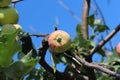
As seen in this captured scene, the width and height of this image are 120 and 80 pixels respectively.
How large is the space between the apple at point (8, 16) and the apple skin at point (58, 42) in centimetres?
10

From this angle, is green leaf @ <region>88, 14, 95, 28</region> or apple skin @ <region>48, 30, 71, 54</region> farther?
green leaf @ <region>88, 14, 95, 28</region>

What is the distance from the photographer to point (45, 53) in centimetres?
102

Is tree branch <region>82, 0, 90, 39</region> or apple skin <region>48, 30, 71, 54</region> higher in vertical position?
apple skin <region>48, 30, 71, 54</region>

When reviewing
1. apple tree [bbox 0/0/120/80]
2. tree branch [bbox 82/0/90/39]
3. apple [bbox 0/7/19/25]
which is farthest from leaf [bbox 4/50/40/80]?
tree branch [bbox 82/0/90/39]

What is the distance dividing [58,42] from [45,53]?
0.06 metres

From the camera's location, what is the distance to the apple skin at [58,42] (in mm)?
959

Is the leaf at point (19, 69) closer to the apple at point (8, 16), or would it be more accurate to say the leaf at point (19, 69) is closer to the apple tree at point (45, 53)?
the apple tree at point (45, 53)

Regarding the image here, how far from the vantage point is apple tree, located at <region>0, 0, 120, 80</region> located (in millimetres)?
703

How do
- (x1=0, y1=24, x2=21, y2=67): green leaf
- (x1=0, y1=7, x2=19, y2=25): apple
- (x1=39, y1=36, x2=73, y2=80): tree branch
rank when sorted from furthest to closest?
(x1=39, y1=36, x2=73, y2=80): tree branch → (x1=0, y1=7, x2=19, y2=25): apple → (x1=0, y1=24, x2=21, y2=67): green leaf

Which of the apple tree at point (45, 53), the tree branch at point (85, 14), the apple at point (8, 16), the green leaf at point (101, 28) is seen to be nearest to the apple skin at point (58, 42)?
the apple tree at point (45, 53)

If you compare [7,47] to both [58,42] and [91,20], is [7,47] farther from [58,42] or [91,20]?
[91,20]

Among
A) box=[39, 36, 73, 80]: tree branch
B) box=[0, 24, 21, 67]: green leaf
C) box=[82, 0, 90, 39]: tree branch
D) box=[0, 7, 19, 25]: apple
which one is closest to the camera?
box=[0, 24, 21, 67]: green leaf

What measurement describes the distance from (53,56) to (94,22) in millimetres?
501

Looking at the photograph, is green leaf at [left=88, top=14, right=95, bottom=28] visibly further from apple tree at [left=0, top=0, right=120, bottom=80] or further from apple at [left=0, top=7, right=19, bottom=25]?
apple at [left=0, top=7, right=19, bottom=25]
